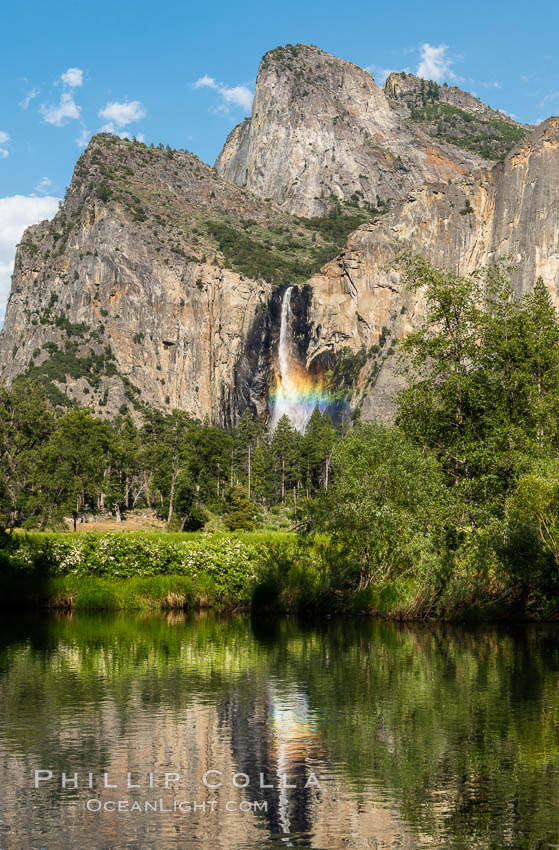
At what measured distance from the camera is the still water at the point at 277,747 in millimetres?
8672

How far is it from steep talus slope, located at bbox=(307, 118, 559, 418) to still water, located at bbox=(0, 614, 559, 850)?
148m

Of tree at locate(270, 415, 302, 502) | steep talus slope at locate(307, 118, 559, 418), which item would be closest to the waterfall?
steep talus slope at locate(307, 118, 559, 418)

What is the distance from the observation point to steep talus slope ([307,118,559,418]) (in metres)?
172

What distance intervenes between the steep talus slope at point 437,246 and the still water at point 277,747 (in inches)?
5827

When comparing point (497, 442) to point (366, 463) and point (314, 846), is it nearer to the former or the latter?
point (366, 463)

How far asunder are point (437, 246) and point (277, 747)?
18087cm

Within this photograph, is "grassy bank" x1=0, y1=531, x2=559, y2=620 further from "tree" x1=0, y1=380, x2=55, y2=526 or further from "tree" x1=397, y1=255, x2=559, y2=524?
"tree" x1=0, y1=380, x2=55, y2=526

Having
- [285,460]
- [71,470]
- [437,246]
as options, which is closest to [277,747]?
[71,470]

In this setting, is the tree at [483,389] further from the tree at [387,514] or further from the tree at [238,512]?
the tree at [238,512]

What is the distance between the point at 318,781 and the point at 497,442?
854 inches

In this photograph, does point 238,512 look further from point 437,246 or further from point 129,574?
point 437,246

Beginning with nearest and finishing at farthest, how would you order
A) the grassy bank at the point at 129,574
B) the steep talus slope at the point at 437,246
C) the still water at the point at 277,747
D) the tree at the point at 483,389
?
the still water at the point at 277,747 < the grassy bank at the point at 129,574 < the tree at the point at 483,389 < the steep talus slope at the point at 437,246

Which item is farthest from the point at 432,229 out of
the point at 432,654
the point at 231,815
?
the point at 231,815

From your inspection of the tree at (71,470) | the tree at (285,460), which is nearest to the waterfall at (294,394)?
the tree at (285,460)
